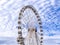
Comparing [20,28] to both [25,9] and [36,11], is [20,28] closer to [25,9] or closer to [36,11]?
[25,9]

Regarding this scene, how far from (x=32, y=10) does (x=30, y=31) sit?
2.79ft

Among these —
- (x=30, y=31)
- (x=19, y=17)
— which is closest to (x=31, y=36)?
(x=30, y=31)

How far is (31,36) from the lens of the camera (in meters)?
7.95

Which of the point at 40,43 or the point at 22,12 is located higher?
the point at 22,12

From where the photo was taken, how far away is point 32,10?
28.0 ft

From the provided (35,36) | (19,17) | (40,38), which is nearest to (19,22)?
(19,17)

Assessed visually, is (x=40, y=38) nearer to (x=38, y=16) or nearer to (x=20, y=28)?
(x=38, y=16)

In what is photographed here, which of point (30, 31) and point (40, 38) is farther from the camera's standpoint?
point (40, 38)

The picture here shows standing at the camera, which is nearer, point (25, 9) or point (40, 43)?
point (25, 9)

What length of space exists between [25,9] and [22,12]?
166mm

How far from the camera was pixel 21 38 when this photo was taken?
302 inches

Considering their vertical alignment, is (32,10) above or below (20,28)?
above

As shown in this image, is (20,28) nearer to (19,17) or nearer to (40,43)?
(19,17)

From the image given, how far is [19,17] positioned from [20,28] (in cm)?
38
